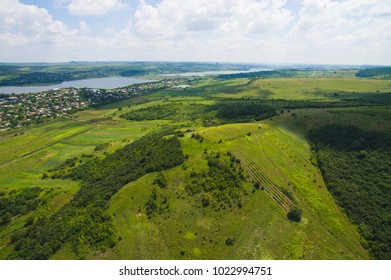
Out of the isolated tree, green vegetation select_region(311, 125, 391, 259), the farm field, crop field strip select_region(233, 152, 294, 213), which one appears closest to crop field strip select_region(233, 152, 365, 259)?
crop field strip select_region(233, 152, 294, 213)

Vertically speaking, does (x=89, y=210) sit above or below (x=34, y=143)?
above

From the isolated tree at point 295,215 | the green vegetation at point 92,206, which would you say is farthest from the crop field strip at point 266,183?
the green vegetation at point 92,206

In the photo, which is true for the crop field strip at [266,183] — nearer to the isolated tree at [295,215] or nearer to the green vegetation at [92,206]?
the isolated tree at [295,215]

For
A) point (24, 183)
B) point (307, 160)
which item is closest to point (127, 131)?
point (24, 183)

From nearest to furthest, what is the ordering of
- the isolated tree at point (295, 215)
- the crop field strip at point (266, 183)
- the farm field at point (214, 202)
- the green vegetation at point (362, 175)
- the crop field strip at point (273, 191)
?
the farm field at point (214, 202)
the green vegetation at point (362, 175)
the crop field strip at point (273, 191)
the isolated tree at point (295, 215)
the crop field strip at point (266, 183)

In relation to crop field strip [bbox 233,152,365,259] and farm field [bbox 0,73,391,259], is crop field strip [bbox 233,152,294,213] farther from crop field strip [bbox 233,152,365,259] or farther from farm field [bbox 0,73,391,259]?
farm field [bbox 0,73,391,259]

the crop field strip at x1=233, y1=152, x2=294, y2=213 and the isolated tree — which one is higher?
the crop field strip at x1=233, y1=152, x2=294, y2=213

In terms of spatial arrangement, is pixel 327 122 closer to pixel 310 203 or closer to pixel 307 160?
pixel 307 160
